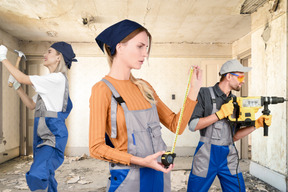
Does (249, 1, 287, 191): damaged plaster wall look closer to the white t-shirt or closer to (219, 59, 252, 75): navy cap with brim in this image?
(219, 59, 252, 75): navy cap with brim

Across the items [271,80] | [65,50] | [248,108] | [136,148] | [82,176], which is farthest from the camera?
[82,176]

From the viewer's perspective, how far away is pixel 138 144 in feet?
3.57

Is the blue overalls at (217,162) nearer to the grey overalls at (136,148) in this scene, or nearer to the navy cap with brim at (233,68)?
the navy cap with brim at (233,68)

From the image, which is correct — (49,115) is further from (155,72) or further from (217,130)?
(155,72)

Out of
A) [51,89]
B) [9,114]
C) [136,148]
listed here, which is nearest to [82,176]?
[9,114]

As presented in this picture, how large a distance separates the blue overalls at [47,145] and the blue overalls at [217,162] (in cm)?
130

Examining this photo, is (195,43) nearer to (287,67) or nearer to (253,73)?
(253,73)

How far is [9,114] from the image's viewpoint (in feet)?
18.6

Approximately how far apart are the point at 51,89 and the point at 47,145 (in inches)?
21.1

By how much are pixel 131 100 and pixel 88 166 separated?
183 inches

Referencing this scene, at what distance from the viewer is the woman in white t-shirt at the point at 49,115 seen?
203 centimetres

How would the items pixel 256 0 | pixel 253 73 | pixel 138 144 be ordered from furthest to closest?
pixel 253 73
pixel 256 0
pixel 138 144

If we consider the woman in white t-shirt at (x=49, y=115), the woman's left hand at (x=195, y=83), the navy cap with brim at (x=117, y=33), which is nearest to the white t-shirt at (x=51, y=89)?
the woman in white t-shirt at (x=49, y=115)

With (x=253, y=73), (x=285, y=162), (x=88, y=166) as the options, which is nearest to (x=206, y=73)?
(x=253, y=73)
